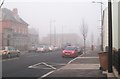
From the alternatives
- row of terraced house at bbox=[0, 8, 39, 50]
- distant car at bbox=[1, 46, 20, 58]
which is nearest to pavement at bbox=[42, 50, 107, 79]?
distant car at bbox=[1, 46, 20, 58]

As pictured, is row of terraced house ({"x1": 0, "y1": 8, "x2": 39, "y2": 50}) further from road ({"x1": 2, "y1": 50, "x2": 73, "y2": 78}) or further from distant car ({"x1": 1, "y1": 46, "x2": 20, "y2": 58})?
road ({"x1": 2, "y1": 50, "x2": 73, "y2": 78})

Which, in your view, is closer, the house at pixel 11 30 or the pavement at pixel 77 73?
the pavement at pixel 77 73

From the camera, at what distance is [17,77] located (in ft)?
52.5

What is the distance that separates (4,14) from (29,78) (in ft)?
230

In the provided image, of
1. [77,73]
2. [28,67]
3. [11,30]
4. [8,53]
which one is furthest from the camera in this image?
[11,30]

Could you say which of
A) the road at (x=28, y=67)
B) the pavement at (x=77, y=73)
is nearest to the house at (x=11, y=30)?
the road at (x=28, y=67)

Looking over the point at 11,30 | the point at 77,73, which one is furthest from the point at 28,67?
the point at 11,30

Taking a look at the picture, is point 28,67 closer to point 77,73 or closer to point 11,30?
point 77,73

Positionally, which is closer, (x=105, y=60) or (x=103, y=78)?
(x=103, y=78)

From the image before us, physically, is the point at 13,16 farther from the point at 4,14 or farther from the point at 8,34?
the point at 8,34

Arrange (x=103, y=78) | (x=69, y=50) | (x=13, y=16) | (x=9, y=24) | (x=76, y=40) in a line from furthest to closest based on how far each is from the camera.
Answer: (x=76, y=40), (x=13, y=16), (x=9, y=24), (x=69, y=50), (x=103, y=78)

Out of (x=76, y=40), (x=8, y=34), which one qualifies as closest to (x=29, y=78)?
(x=8, y=34)

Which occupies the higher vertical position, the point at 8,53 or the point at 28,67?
the point at 8,53

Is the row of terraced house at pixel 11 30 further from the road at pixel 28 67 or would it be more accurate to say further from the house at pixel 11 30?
the road at pixel 28 67
